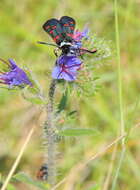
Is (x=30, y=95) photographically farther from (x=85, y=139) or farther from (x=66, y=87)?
(x=85, y=139)

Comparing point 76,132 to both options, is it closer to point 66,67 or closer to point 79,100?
point 66,67

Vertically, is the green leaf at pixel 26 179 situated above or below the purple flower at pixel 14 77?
below

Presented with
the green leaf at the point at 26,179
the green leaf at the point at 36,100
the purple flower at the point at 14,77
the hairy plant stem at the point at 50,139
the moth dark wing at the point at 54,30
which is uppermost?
the moth dark wing at the point at 54,30

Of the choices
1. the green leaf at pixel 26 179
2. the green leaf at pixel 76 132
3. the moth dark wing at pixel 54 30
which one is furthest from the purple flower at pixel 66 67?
the green leaf at pixel 26 179

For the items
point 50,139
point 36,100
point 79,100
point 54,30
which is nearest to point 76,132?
point 50,139

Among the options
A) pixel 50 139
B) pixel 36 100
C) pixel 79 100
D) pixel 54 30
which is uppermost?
pixel 54 30

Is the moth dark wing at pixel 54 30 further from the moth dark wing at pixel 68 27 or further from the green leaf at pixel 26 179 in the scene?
the green leaf at pixel 26 179

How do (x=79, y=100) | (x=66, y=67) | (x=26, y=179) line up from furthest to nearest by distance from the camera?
1. (x=79, y=100)
2. (x=26, y=179)
3. (x=66, y=67)
